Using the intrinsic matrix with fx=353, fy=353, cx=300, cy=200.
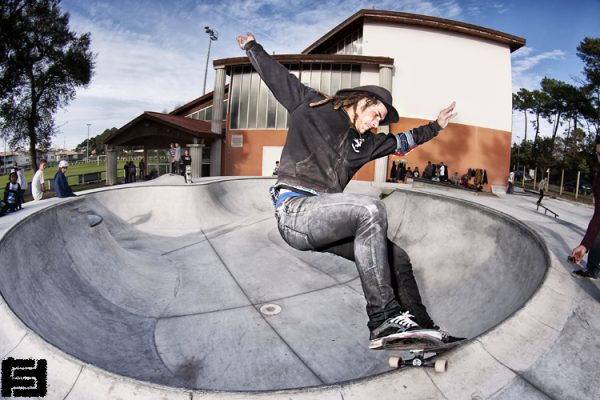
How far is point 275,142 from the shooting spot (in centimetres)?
2286

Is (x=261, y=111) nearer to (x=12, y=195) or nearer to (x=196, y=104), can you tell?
(x=196, y=104)

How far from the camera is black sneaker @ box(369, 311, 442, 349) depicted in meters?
2.10

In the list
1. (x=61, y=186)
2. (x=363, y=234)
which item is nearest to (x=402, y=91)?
(x=61, y=186)

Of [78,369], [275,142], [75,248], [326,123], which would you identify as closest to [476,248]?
[326,123]

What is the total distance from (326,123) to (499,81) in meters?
25.2

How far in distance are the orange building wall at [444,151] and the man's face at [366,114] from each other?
778 inches

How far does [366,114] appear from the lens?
2666mm

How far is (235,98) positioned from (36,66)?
13.6m

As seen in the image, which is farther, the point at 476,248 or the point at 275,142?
the point at 275,142

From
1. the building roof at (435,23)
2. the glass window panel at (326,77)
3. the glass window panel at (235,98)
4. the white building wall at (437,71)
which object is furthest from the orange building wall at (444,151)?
the building roof at (435,23)

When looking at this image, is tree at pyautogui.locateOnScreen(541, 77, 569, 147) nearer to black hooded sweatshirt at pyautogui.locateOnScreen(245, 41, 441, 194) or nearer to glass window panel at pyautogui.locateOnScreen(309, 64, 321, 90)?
glass window panel at pyautogui.locateOnScreen(309, 64, 321, 90)

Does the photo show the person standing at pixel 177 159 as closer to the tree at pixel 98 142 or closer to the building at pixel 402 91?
the building at pixel 402 91

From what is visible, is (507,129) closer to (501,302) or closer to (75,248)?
(501,302)

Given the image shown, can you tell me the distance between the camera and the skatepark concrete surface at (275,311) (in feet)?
7.20
